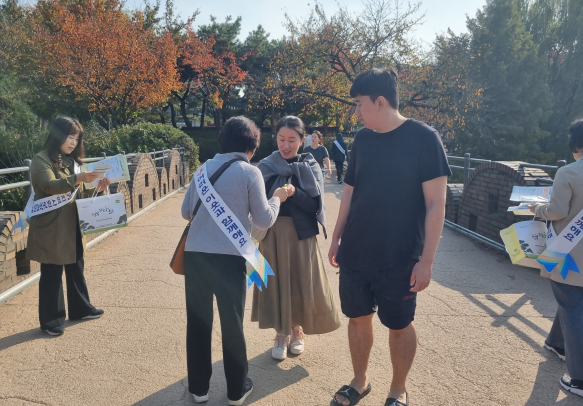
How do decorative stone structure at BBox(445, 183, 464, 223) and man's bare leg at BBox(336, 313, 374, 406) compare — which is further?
decorative stone structure at BBox(445, 183, 464, 223)

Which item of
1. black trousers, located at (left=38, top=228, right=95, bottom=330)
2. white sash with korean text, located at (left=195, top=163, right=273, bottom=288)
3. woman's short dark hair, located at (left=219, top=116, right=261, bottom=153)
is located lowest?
black trousers, located at (left=38, top=228, right=95, bottom=330)

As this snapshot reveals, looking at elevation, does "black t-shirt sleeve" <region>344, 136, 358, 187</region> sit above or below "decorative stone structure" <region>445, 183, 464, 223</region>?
above

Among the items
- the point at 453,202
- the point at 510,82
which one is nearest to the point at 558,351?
the point at 453,202

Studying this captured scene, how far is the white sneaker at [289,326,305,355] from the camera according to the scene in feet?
11.2

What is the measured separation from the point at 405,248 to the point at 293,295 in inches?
46.1

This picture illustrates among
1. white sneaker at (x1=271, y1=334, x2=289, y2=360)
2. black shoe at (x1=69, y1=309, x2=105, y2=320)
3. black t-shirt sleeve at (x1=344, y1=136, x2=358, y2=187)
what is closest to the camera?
black t-shirt sleeve at (x1=344, y1=136, x2=358, y2=187)

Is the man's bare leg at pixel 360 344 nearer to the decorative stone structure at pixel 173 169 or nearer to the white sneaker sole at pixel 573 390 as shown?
the white sneaker sole at pixel 573 390

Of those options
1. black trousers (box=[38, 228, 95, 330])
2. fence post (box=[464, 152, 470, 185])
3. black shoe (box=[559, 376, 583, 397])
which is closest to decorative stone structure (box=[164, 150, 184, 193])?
fence post (box=[464, 152, 470, 185])

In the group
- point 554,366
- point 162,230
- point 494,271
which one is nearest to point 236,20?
point 162,230

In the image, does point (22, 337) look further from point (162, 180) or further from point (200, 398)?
point (162, 180)

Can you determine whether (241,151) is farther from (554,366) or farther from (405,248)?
(554,366)

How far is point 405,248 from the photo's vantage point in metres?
2.40

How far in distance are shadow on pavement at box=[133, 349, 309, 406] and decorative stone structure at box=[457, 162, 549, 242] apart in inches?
159

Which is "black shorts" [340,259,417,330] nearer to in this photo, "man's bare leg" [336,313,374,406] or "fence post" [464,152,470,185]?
"man's bare leg" [336,313,374,406]
